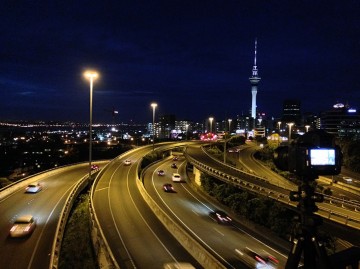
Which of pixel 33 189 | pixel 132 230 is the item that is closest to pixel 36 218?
pixel 132 230

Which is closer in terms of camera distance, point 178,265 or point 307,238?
point 307,238

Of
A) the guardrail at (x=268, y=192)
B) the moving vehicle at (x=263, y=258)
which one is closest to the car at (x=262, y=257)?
the moving vehicle at (x=263, y=258)

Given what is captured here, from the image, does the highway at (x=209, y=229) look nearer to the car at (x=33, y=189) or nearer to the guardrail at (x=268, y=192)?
the guardrail at (x=268, y=192)

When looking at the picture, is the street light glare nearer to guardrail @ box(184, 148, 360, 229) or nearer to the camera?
guardrail @ box(184, 148, 360, 229)

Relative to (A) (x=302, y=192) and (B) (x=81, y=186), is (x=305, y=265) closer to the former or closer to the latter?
(A) (x=302, y=192)

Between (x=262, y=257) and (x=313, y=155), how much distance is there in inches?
728

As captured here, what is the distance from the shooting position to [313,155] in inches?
162

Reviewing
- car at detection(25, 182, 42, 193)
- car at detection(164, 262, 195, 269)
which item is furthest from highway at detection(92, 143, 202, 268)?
car at detection(25, 182, 42, 193)

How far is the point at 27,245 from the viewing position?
2181 cm

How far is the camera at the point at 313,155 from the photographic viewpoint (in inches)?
160

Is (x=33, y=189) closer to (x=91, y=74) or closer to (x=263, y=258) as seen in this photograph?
(x=91, y=74)

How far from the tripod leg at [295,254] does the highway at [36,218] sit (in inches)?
698

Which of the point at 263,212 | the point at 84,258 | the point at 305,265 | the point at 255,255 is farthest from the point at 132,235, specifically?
the point at 305,265

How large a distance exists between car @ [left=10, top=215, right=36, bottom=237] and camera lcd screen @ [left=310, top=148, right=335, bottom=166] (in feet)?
75.6
